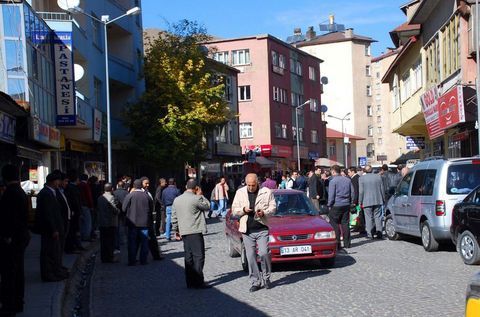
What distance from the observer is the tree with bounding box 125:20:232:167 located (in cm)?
3269

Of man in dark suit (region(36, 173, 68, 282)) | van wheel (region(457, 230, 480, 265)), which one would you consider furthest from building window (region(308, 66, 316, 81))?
man in dark suit (region(36, 173, 68, 282))

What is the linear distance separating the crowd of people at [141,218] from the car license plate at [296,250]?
1181mm

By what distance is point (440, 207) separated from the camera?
43.7 feet

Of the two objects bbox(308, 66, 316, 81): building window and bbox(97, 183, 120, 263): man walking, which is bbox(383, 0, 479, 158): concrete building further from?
bbox(308, 66, 316, 81): building window

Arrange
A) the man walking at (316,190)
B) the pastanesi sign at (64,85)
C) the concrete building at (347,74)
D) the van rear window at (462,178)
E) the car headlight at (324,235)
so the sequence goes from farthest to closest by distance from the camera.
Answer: the concrete building at (347,74), the pastanesi sign at (64,85), the man walking at (316,190), the van rear window at (462,178), the car headlight at (324,235)

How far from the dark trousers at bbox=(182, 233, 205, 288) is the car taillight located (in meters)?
5.36

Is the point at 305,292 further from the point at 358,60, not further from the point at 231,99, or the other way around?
the point at 358,60

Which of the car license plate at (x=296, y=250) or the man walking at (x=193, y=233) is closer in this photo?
the man walking at (x=193, y=233)

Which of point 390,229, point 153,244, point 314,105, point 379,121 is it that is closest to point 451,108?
point 390,229

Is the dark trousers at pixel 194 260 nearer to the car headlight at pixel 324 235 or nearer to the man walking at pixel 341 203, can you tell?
the car headlight at pixel 324 235

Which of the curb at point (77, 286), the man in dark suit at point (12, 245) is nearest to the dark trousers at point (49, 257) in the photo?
the curb at point (77, 286)

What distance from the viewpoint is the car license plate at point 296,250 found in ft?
37.6

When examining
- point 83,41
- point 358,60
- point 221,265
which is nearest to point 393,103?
point 83,41

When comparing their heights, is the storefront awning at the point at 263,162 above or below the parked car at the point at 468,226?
above
